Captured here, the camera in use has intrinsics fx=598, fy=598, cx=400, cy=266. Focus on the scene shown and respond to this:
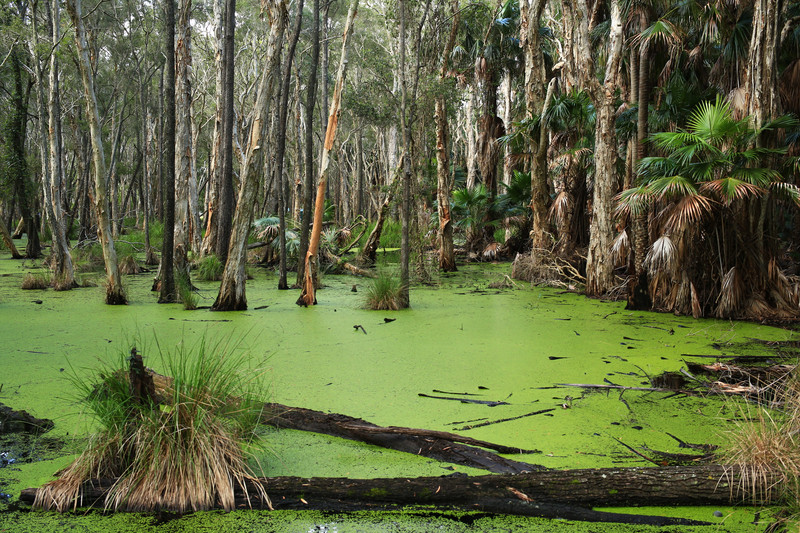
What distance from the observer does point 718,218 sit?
7.19 meters

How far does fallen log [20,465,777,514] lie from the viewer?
2.56 metres

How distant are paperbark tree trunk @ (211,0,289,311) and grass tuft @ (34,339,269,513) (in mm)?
5063

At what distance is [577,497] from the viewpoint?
2557mm

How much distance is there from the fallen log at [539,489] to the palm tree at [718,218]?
4833 millimetres

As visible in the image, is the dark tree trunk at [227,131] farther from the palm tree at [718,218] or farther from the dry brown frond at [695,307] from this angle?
the dry brown frond at [695,307]

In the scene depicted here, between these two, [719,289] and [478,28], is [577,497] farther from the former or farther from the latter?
[478,28]

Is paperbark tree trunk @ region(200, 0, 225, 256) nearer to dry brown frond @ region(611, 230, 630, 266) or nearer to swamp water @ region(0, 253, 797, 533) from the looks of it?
swamp water @ region(0, 253, 797, 533)

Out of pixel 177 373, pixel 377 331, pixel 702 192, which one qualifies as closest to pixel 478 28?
pixel 702 192

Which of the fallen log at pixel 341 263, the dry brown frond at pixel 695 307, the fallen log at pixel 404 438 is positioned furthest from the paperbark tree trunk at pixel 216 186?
the fallen log at pixel 404 438

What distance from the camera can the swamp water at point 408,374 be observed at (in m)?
2.54

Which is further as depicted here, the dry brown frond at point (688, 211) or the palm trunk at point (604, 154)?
the palm trunk at point (604, 154)

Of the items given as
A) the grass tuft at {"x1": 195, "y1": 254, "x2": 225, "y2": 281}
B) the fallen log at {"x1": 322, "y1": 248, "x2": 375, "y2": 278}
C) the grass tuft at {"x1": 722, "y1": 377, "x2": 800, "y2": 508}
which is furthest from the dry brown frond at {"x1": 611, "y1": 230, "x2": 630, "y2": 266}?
the grass tuft at {"x1": 195, "y1": 254, "x2": 225, "y2": 281}

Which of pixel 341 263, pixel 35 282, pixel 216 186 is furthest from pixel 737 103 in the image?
pixel 216 186

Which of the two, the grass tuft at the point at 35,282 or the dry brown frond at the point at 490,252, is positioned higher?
the dry brown frond at the point at 490,252
